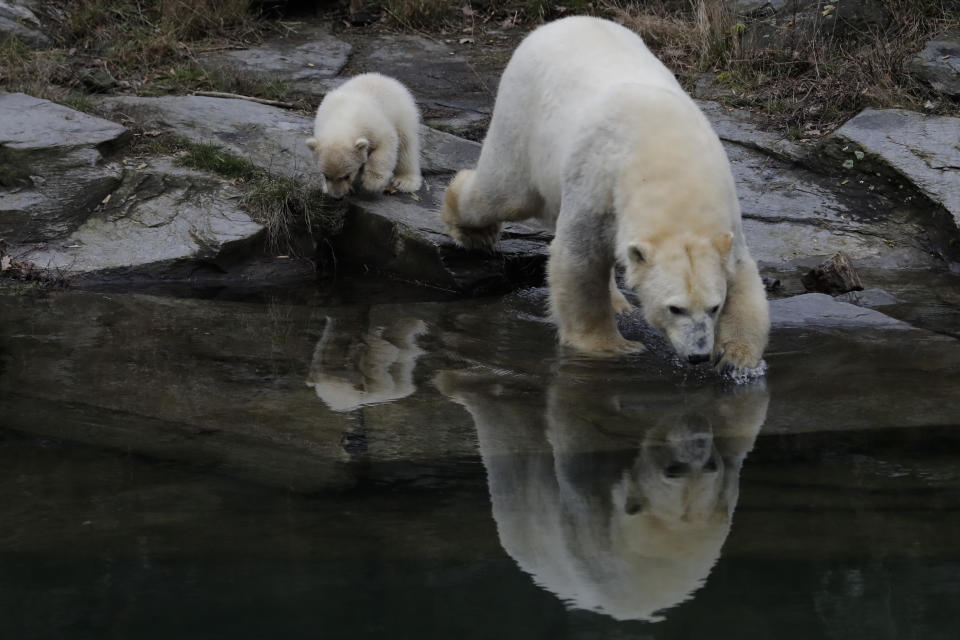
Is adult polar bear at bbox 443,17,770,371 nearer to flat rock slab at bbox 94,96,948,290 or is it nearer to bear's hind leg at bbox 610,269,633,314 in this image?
bear's hind leg at bbox 610,269,633,314

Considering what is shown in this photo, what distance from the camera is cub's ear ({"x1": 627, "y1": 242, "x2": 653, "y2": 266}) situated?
400cm

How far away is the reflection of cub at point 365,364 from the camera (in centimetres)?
424

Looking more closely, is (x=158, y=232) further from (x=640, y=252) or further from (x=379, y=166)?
(x=640, y=252)

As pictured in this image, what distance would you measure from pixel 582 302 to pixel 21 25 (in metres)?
6.32

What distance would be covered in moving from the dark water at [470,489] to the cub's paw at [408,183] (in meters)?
2.02

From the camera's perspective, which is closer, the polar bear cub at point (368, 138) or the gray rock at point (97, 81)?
the polar bear cub at point (368, 138)

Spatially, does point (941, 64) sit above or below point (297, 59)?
above

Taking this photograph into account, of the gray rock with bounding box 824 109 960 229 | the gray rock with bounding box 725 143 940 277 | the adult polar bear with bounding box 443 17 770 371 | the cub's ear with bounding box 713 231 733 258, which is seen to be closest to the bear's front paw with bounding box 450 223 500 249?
the adult polar bear with bounding box 443 17 770 371

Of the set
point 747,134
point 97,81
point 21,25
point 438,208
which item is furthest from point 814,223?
point 21,25

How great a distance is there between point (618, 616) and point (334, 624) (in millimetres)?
639

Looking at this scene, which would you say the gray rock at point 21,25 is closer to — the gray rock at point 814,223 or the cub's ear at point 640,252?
the gray rock at point 814,223

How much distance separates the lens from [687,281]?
399 centimetres

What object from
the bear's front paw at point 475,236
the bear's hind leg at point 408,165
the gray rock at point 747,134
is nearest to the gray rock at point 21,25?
the bear's hind leg at point 408,165

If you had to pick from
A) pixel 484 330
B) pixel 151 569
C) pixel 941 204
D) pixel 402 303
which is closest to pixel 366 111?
pixel 402 303
